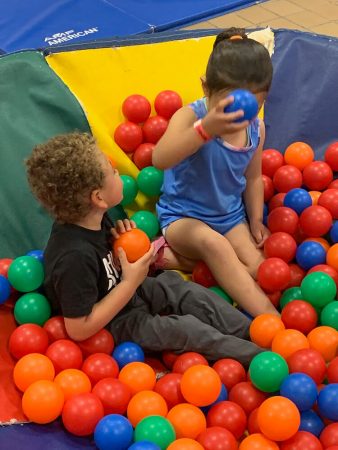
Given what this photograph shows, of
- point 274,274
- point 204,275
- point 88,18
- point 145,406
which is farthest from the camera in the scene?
point 88,18

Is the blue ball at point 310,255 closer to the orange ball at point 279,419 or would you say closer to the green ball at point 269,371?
the green ball at point 269,371

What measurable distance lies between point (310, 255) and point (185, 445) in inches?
23.5

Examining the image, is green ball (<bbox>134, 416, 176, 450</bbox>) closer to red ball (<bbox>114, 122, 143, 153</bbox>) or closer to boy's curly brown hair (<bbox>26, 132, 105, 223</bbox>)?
boy's curly brown hair (<bbox>26, 132, 105, 223</bbox>)

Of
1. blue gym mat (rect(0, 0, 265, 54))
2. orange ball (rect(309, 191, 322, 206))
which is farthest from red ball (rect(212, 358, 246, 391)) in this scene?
blue gym mat (rect(0, 0, 265, 54))

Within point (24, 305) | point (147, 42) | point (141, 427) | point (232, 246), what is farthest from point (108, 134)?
point (141, 427)

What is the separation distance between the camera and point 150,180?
5.36 feet

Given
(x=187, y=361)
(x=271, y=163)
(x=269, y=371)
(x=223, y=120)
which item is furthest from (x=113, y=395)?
(x=271, y=163)

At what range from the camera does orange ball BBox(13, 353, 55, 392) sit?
118 cm

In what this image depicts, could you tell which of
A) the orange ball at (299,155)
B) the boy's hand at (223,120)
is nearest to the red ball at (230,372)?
the boy's hand at (223,120)

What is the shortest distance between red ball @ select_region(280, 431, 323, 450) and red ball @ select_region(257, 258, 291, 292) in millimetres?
380

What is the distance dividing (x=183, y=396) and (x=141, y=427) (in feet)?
0.38

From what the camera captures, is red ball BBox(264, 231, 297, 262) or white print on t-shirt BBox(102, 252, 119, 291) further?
red ball BBox(264, 231, 297, 262)

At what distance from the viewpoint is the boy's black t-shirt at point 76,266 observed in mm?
1167

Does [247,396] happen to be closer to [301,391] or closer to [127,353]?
[301,391]
